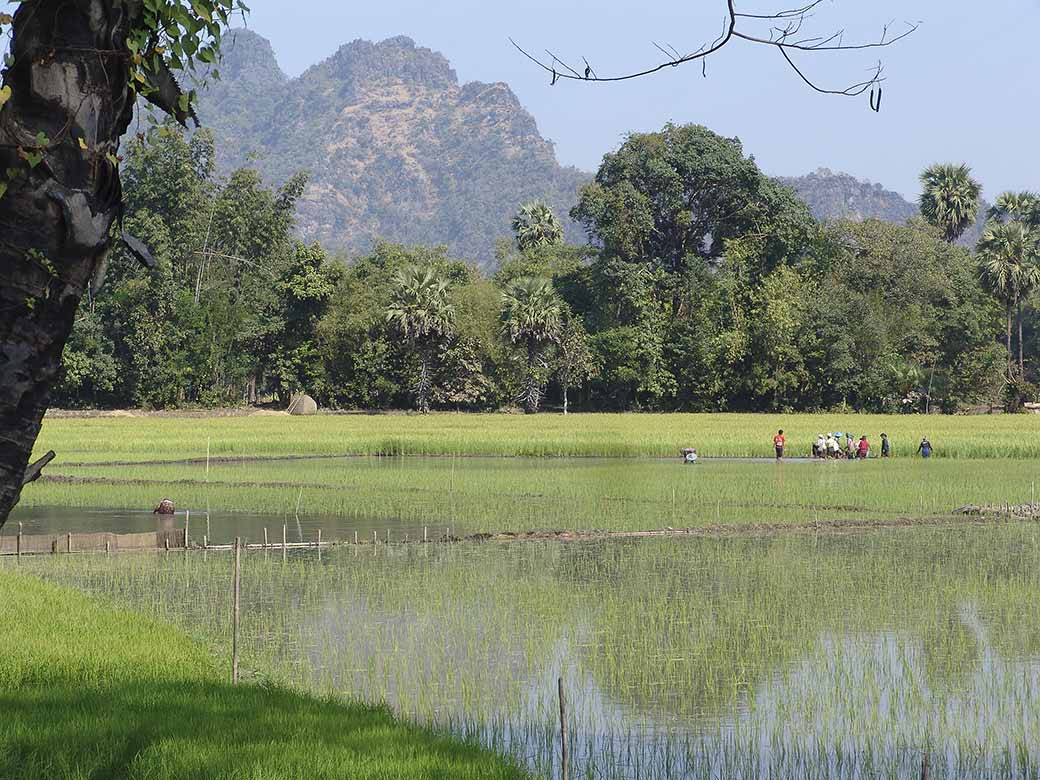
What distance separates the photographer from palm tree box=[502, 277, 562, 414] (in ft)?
211

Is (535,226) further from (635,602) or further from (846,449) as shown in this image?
(635,602)

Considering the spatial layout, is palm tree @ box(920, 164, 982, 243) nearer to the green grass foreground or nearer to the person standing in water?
the person standing in water

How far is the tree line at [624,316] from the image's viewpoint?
213ft

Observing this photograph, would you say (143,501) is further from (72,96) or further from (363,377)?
(363,377)

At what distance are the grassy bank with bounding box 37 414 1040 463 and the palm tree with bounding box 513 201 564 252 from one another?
43397 mm

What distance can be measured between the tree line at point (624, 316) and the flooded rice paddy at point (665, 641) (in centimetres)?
4532

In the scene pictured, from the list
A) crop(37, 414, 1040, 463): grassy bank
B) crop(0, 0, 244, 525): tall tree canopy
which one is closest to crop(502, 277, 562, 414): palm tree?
crop(37, 414, 1040, 463): grassy bank

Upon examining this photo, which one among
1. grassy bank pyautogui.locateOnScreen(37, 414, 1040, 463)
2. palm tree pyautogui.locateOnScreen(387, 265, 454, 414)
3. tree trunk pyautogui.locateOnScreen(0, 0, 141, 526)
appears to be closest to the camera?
tree trunk pyautogui.locateOnScreen(0, 0, 141, 526)

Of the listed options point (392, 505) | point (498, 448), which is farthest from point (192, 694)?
point (498, 448)

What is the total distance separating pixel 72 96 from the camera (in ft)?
11.4

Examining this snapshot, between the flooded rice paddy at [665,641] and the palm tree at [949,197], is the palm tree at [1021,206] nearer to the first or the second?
the palm tree at [949,197]

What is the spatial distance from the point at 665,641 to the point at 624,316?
55980mm

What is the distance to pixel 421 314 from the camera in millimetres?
64938

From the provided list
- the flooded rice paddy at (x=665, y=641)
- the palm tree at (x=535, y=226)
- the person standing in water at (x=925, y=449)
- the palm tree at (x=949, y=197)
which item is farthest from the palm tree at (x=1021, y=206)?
the flooded rice paddy at (x=665, y=641)
